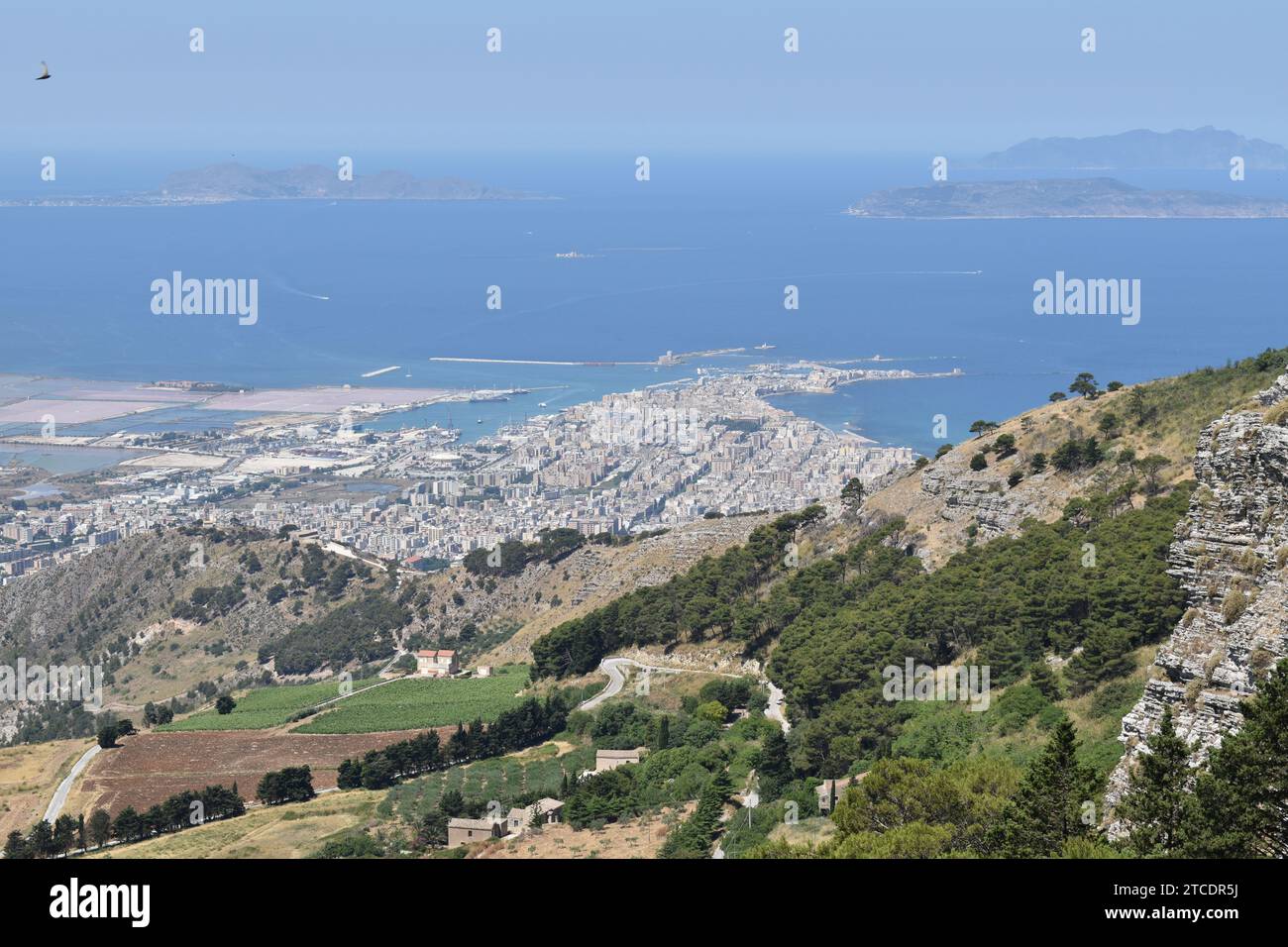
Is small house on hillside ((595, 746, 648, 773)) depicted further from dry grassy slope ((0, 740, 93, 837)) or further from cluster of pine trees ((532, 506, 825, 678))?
A: dry grassy slope ((0, 740, 93, 837))

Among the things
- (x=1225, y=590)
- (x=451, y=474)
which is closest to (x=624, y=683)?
(x=1225, y=590)

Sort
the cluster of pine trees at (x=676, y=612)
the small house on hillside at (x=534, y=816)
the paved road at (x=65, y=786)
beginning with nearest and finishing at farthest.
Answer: the small house on hillside at (x=534, y=816), the paved road at (x=65, y=786), the cluster of pine trees at (x=676, y=612)

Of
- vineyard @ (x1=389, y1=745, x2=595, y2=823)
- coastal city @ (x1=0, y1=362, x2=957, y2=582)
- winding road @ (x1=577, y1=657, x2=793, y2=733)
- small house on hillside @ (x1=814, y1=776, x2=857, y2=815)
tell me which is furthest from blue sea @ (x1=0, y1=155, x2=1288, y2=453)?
small house on hillside @ (x1=814, y1=776, x2=857, y2=815)

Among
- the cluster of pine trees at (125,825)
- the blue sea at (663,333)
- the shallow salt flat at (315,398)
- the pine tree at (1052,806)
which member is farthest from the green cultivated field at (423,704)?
the shallow salt flat at (315,398)

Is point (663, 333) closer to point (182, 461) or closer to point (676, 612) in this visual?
point (182, 461)

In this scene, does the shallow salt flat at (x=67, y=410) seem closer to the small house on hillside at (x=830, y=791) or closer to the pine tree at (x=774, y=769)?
the pine tree at (x=774, y=769)
